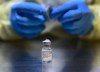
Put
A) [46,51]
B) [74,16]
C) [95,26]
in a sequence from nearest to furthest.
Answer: [46,51]
[74,16]
[95,26]

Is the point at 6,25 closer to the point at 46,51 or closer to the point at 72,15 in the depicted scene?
the point at 72,15

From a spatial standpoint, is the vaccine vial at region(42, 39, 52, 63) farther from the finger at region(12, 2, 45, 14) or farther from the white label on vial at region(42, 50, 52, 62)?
the finger at region(12, 2, 45, 14)

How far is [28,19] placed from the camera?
152cm

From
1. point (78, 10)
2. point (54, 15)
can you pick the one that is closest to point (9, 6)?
point (54, 15)

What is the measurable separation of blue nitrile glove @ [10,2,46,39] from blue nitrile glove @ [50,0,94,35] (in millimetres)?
68

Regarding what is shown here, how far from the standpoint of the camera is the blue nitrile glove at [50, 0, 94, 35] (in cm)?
145

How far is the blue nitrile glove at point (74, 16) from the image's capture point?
145 centimetres

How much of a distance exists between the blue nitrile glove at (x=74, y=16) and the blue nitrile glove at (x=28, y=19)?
0.07 meters

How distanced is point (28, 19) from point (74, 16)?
24 cm

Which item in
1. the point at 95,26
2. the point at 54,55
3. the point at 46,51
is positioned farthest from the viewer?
the point at 95,26

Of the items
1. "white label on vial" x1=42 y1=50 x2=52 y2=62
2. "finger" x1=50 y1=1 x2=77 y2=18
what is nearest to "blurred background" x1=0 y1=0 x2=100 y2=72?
"white label on vial" x1=42 y1=50 x2=52 y2=62

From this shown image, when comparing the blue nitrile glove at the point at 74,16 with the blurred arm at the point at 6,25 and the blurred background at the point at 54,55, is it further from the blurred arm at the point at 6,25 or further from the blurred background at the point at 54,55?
the blurred arm at the point at 6,25

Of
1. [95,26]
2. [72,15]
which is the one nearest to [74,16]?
[72,15]

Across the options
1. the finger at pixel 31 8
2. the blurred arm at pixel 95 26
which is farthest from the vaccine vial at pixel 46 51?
the blurred arm at pixel 95 26
